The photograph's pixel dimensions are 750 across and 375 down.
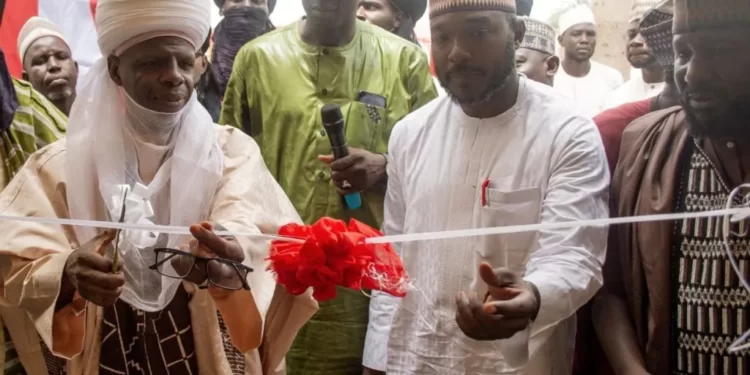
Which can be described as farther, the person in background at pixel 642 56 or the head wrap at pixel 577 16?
the head wrap at pixel 577 16

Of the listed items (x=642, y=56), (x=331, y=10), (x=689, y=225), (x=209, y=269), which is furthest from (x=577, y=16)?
(x=209, y=269)

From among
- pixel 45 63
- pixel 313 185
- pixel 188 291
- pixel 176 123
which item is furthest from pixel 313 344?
pixel 45 63

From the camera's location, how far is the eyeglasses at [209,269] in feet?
7.31

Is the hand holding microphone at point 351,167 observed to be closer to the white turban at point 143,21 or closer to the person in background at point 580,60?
the white turban at point 143,21

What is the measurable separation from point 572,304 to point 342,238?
659 mm

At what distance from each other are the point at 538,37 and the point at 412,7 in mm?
666

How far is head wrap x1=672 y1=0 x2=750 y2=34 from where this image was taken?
2098 millimetres

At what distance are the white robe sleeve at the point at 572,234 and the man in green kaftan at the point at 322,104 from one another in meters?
0.87

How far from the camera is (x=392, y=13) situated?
14.4 feet

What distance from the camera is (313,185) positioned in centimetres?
327

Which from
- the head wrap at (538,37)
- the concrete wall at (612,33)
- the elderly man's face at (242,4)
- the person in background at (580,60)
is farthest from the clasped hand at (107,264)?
the concrete wall at (612,33)

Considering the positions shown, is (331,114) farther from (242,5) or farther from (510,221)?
(242,5)

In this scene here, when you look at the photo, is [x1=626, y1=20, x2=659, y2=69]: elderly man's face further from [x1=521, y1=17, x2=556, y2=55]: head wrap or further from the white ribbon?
the white ribbon

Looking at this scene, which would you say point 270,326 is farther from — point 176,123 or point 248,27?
point 248,27
